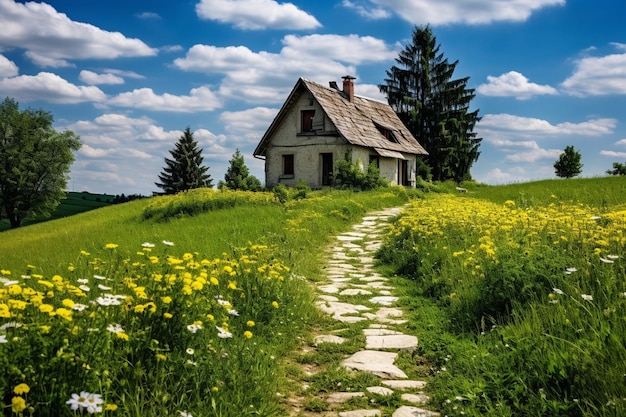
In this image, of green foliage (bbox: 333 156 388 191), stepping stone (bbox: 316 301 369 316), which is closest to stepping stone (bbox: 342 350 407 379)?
stepping stone (bbox: 316 301 369 316)

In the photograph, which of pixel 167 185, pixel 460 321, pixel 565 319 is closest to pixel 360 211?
pixel 460 321

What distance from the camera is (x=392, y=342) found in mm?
5820

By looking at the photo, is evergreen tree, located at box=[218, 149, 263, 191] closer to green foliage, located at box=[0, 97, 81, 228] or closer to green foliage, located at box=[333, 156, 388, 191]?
green foliage, located at box=[333, 156, 388, 191]

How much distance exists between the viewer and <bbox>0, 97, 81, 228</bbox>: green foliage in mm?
44094

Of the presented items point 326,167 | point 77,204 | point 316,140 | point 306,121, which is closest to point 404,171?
point 326,167

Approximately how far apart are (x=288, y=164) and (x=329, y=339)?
81.1 feet

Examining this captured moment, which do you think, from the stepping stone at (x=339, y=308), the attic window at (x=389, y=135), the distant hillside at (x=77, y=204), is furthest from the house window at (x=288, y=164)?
the distant hillside at (x=77, y=204)

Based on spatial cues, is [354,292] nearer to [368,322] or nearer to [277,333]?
[368,322]

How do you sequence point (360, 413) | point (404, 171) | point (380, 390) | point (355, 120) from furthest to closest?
1. point (404, 171)
2. point (355, 120)
3. point (380, 390)
4. point (360, 413)

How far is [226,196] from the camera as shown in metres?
20.6

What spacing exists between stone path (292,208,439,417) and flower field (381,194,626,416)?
0.28m

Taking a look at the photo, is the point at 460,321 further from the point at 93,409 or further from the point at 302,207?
the point at 302,207

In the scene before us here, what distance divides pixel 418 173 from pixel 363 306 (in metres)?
33.9

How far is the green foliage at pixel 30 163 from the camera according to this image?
44.1m
